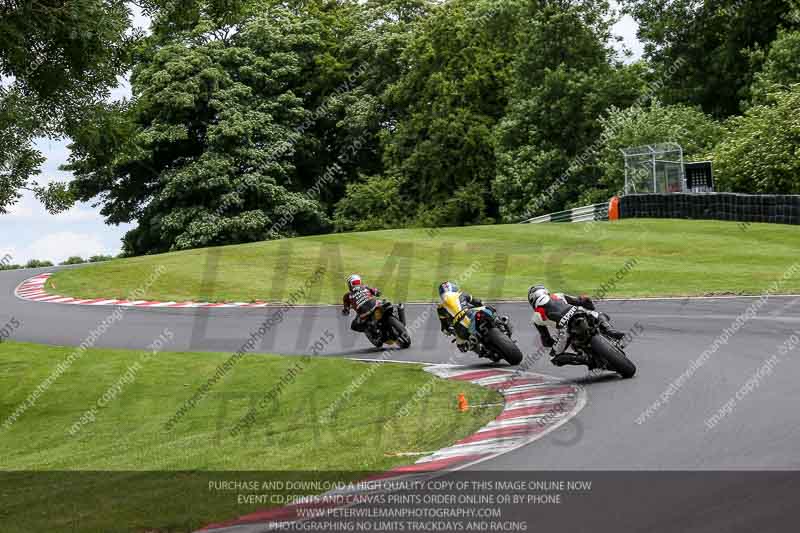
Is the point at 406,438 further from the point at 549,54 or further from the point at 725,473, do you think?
the point at 549,54

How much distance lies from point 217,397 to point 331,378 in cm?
184

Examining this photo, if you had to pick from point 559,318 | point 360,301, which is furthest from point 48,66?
point 559,318

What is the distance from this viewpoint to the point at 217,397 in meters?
15.9

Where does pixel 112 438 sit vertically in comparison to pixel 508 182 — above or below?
below

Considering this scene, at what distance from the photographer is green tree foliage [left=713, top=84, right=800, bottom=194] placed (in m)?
37.2

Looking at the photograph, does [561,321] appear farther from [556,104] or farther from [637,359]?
[556,104]

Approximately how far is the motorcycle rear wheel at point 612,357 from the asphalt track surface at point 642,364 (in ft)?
0.53

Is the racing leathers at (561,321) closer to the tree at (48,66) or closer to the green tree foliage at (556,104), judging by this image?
the tree at (48,66)

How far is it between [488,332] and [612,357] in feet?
9.21

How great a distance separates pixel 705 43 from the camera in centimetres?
5438

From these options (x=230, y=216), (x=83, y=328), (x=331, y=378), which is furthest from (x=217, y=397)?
(x=230, y=216)

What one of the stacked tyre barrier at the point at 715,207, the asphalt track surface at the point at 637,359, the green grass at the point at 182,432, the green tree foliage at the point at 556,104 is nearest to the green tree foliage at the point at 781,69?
the green tree foliage at the point at 556,104

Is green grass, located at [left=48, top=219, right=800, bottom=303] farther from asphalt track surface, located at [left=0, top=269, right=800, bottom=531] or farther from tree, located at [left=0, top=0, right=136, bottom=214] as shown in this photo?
tree, located at [left=0, top=0, right=136, bottom=214]

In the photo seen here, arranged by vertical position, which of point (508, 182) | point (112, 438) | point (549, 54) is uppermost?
point (549, 54)
